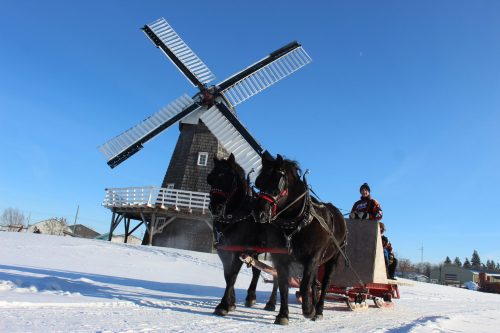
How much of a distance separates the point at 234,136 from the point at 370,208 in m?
11.8

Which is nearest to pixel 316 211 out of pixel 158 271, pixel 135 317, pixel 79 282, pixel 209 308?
pixel 209 308

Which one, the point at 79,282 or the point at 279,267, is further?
the point at 79,282

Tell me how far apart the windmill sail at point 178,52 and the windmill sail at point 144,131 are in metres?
1.20

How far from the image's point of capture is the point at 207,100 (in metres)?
21.3

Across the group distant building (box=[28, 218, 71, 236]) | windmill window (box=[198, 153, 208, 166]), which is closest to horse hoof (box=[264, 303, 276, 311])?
windmill window (box=[198, 153, 208, 166])

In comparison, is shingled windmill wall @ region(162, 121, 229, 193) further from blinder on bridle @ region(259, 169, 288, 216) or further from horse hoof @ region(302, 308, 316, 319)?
blinder on bridle @ region(259, 169, 288, 216)

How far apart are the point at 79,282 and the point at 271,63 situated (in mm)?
17135

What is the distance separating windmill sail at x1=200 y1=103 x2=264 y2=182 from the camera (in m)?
18.3

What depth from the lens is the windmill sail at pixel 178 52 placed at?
22.0m

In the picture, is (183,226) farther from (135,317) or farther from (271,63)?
(135,317)

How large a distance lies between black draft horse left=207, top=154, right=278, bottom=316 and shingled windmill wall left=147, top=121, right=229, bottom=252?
50.7 ft

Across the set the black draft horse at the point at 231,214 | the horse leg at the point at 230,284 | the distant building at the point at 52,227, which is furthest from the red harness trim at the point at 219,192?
the distant building at the point at 52,227

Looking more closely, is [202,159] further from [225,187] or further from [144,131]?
[225,187]

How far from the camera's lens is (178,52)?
22.7 m
